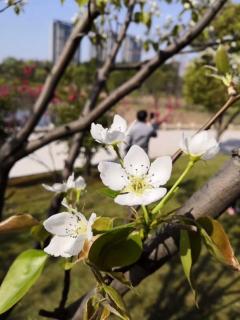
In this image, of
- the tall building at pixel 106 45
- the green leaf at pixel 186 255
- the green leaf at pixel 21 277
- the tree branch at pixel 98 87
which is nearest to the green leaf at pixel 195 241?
the green leaf at pixel 186 255

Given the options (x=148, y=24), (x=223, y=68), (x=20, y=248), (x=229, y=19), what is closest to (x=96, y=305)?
(x=223, y=68)

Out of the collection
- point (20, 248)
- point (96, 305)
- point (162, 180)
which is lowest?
point (20, 248)

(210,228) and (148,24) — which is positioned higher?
(148,24)

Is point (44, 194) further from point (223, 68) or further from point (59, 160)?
point (223, 68)

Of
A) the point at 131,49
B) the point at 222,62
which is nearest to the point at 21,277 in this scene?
the point at 222,62

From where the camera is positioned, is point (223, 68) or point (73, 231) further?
point (223, 68)

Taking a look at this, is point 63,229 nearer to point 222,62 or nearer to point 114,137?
point 114,137
